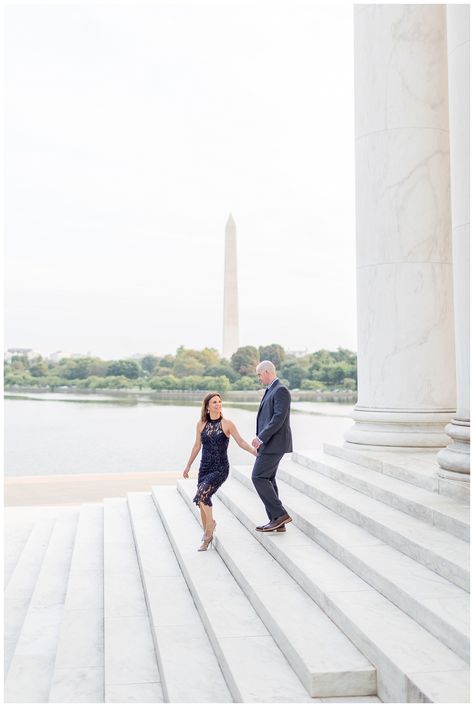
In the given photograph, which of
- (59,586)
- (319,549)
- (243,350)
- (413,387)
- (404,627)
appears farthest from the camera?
(243,350)

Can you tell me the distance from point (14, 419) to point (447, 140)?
8118cm

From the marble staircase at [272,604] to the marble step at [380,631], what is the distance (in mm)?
32

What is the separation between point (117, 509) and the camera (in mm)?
27344

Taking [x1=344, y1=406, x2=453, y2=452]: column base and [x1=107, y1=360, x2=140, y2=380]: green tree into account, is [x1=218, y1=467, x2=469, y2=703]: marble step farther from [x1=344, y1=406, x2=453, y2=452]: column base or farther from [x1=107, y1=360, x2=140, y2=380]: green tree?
[x1=107, y1=360, x2=140, y2=380]: green tree

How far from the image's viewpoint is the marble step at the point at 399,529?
1270 centimetres

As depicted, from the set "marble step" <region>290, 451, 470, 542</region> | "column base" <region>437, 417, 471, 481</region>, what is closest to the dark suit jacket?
"marble step" <region>290, 451, 470, 542</region>

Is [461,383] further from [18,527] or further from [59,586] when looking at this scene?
[18,527]

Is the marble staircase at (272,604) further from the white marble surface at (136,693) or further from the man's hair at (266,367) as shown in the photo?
the man's hair at (266,367)

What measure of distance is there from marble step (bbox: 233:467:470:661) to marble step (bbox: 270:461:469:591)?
166mm

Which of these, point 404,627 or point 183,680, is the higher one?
point 404,627

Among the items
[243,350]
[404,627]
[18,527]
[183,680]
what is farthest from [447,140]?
[243,350]

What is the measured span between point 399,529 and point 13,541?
16.2 m

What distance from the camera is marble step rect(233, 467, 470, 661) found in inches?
425

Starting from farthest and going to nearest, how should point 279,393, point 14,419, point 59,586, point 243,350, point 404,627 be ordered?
point 243,350 < point 14,419 < point 59,586 < point 279,393 < point 404,627
